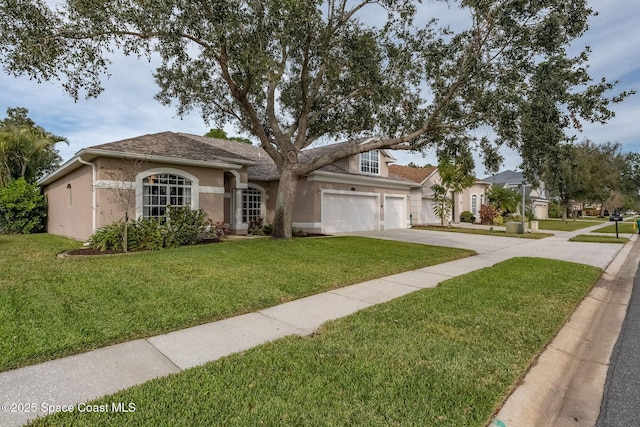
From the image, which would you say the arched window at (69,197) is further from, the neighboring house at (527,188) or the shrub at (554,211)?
the shrub at (554,211)

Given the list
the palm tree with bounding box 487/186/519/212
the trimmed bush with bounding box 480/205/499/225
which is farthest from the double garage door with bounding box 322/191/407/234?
the palm tree with bounding box 487/186/519/212

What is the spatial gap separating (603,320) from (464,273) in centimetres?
284

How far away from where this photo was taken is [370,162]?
66.9 feet

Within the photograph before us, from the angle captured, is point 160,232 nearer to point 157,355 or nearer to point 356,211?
point 157,355

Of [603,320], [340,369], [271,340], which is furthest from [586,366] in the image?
[271,340]

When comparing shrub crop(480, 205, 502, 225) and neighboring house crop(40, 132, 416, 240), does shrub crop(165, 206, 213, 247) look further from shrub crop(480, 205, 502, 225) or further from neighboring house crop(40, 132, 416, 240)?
shrub crop(480, 205, 502, 225)

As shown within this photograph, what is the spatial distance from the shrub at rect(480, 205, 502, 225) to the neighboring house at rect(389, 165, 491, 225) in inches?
34.3

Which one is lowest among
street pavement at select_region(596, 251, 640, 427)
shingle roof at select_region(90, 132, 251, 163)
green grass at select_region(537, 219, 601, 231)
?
street pavement at select_region(596, 251, 640, 427)

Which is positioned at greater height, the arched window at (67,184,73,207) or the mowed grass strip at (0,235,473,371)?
the arched window at (67,184,73,207)

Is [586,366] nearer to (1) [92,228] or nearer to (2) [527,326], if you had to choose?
(2) [527,326]

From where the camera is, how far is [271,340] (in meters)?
3.84

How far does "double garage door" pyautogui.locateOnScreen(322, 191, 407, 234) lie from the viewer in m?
17.2

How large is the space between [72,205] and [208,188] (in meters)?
5.86

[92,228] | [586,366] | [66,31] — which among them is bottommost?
[586,366]
